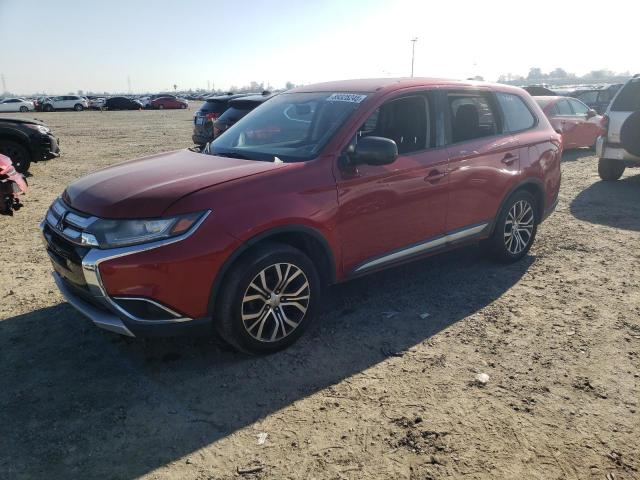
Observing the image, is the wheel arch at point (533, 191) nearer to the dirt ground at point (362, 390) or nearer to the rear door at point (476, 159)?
the rear door at point (476, 159)

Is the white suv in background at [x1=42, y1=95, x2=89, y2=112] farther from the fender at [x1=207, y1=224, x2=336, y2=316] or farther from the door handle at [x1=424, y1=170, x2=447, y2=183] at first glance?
the fender at [x1=207, y1=224, x2=336, y2=316]

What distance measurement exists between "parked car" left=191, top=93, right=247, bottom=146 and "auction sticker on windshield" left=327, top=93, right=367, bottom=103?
834 centimetres

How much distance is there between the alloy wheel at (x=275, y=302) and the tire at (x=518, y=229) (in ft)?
7.88

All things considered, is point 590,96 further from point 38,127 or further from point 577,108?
point 38,127

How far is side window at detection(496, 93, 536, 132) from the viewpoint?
4945 millimetres

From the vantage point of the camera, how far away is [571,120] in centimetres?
1253

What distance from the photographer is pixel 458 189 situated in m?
4.37

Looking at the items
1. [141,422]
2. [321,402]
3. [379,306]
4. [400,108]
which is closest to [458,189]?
[400,108]

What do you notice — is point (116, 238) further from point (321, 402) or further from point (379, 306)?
point (379, 306)

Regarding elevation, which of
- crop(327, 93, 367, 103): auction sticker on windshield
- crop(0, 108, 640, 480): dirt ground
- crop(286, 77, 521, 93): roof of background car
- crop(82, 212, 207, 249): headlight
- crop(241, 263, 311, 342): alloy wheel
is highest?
crop(286, 77, 521, 93): roof of background car

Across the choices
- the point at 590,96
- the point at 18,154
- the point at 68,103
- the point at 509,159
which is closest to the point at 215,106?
the point at 18,154

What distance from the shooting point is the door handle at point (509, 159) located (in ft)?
15.6

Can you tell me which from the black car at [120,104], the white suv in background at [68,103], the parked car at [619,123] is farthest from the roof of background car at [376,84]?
the white suv in background at [68,103]

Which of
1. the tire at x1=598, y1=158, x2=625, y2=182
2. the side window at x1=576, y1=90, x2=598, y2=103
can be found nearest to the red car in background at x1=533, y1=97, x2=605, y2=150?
the tire at x1=598, y1=158, x2=625, y2=182
